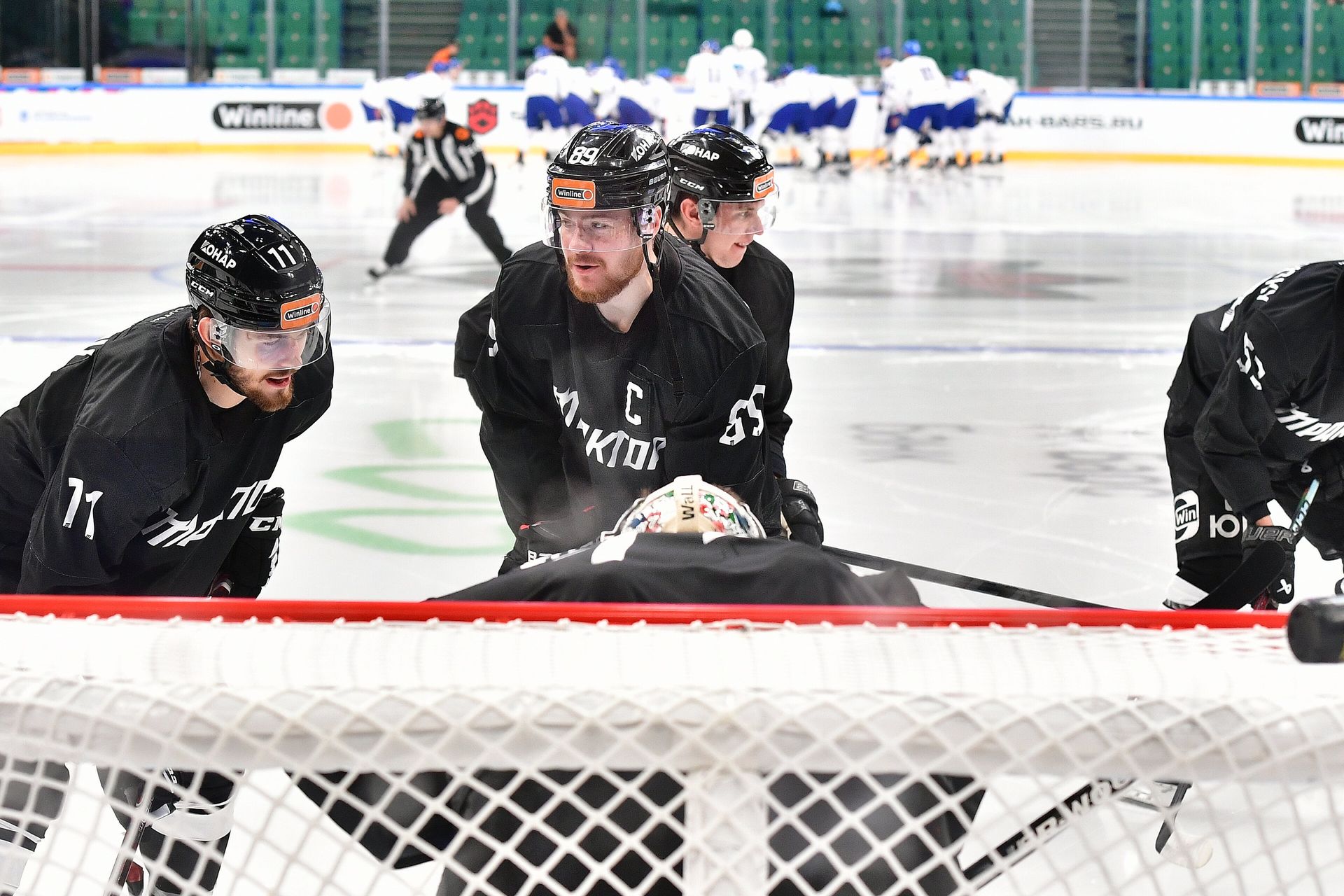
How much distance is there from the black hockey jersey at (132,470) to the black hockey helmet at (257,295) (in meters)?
0.07

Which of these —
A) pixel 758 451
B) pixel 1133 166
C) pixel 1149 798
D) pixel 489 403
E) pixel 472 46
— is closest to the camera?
pixel 1149 798

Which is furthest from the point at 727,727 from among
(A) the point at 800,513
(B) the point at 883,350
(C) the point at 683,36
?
(C) the point at 683,36

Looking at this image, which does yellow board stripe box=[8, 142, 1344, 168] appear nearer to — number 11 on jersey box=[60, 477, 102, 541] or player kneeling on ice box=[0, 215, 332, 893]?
player kneeling on ice box=[0, 215, 332, 893]

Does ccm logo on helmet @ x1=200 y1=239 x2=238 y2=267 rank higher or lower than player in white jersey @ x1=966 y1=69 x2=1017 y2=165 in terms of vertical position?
lower

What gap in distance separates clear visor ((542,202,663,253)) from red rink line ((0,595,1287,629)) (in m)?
1.48

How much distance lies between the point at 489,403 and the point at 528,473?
0.15 metres

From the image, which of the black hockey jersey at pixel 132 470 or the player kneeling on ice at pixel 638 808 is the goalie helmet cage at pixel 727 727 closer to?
the player kneeling on ice at pixel 638 808

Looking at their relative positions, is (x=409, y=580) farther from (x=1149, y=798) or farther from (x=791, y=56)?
(x=791, y=56)

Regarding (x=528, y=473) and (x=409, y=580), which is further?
(x=409, y=580)

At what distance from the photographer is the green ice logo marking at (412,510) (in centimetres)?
417

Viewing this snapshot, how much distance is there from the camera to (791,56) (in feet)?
61.5

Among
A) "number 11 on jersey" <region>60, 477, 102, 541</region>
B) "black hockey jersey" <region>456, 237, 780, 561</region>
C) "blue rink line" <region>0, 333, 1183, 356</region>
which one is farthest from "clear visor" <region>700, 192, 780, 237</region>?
"blue rink line" <region>0, 333, 1183, 356</region>

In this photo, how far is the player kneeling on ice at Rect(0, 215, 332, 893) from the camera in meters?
Answer: 1.99

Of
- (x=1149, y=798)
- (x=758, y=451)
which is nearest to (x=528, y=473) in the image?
(x=758, y=451)
